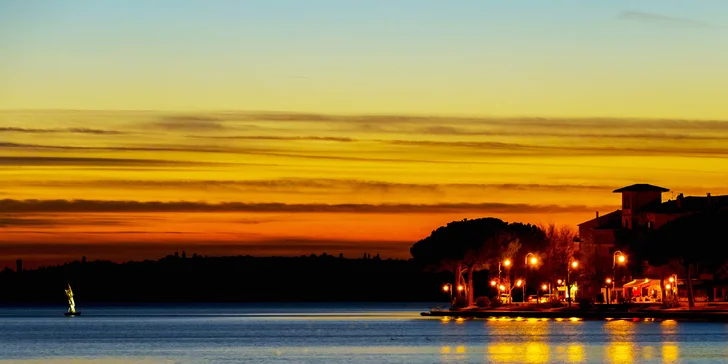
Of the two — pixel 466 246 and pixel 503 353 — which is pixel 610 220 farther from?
pixel 503 353

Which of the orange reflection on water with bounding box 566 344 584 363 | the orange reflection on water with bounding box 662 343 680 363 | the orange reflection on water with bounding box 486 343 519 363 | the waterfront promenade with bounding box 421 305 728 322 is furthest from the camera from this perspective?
the waterfront promenade with bounding box 421 305 728 322

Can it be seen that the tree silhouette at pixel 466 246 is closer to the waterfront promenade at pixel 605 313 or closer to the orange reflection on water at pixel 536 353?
the waterfront promenade at pixel 605 313

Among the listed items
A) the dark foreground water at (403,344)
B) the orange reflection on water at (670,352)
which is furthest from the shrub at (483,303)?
the orange reflection on water at (670,352)

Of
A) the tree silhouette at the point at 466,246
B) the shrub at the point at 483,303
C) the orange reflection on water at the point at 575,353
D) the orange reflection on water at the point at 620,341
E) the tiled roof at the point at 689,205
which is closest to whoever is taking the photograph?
the orange reflection on water at the point at 575,353

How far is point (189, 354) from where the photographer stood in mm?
100312

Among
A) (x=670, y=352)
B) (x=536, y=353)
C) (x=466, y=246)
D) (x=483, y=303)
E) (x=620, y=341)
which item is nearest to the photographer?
(x=670, y=352)

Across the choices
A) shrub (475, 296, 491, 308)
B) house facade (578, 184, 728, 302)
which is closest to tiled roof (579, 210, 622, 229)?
house facade (578, 184, 728, 302)

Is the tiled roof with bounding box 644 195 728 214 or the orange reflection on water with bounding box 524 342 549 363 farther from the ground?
the tiled roof with bounding box 644 195 728 214

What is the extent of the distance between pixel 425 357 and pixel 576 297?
89.2 metres

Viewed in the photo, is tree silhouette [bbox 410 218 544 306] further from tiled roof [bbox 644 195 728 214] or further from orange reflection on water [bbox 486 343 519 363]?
orange reflection on water [bbox 486 343 519 363]

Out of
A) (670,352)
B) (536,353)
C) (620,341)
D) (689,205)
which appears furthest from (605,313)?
(536,353)

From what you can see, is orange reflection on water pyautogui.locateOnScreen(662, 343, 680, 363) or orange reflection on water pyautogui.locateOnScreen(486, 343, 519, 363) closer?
orange reflection on water pyautogui.locateOnScreen(662, 343, 680, 363)

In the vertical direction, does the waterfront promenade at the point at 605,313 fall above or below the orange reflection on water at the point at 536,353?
above

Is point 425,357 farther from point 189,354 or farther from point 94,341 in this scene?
point 94,341
